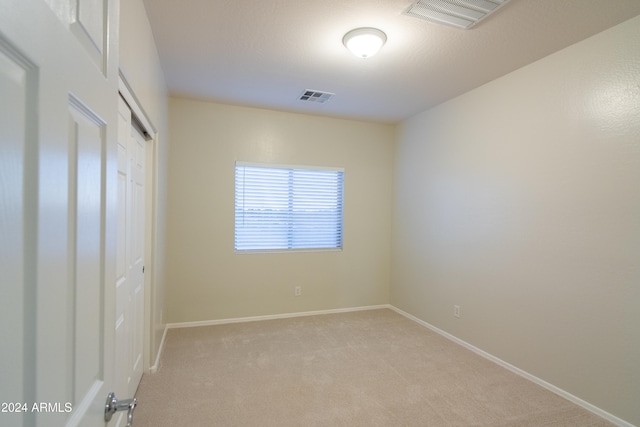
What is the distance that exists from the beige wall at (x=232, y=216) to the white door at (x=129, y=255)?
4.03 ft

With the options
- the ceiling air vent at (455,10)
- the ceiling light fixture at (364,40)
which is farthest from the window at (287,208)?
the ceiling air vent at (455,10)

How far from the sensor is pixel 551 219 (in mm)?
2521

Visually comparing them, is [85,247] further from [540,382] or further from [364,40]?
[540,382]

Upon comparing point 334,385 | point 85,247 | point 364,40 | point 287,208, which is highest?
point 364,40

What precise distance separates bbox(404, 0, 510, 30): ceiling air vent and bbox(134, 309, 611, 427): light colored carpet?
272cm

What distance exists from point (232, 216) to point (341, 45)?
2392 mm

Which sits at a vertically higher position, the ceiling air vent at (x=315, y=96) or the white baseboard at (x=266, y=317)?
the ceiling air vent at (x=315, y=96)

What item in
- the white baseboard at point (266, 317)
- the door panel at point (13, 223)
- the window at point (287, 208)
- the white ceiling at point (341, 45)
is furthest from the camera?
the window at point (287, 208)

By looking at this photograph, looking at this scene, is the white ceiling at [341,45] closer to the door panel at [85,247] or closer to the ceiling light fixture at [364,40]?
the ceiling light fixture at [364,40]

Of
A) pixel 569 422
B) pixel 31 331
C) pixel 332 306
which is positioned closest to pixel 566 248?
pixel 569 422

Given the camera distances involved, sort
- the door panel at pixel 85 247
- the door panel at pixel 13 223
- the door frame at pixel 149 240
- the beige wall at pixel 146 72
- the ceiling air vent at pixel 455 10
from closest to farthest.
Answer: the door panel at pixel 13 223 → the door panel at pixel 85 247 → the beige wall at pixel 146 72 → the ceiling air vent at pixel 455 10 → the door frame at pixel 149 240

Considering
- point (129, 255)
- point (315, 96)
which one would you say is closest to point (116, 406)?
point (129, 255)

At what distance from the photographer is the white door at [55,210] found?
0.40 metres

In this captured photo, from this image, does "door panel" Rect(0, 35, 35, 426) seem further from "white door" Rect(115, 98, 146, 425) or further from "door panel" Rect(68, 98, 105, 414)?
"white door" Rect(115, 98, 146, 425)
